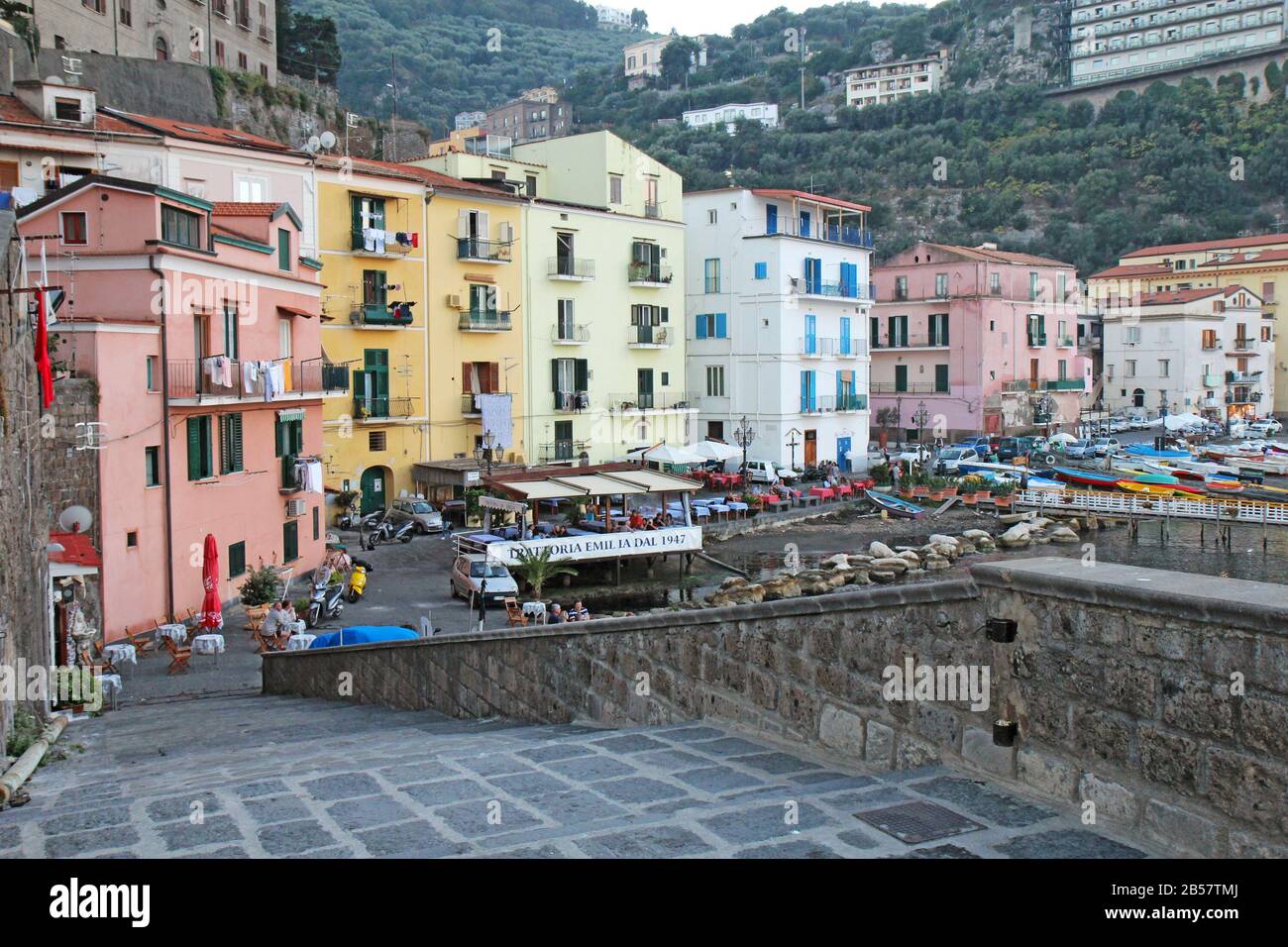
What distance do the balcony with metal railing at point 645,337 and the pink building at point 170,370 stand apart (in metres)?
21.6

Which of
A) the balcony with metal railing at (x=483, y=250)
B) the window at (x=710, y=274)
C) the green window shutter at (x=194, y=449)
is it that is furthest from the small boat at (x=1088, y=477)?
the green window shutter at (x=194, y=449)

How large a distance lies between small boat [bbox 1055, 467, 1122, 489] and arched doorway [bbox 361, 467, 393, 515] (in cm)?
2778

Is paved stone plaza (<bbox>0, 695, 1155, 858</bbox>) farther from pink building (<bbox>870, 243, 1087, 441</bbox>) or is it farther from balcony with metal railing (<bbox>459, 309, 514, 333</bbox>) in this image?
pink building (<bbox>870, 243, 1087, 441</bbox>)

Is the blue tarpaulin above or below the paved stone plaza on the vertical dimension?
below

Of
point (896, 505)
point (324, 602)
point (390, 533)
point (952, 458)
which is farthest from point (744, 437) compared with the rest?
point (324, 602)

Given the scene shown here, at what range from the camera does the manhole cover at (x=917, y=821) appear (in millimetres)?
5633

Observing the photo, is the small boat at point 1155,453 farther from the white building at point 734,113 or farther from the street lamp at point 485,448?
the white building at point 734,113

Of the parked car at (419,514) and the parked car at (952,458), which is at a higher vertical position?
the parked car at (952,458)

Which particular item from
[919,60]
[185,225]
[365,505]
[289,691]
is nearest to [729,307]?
[365,505]

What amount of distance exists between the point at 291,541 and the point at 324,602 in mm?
5041

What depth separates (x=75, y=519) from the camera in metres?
19.5

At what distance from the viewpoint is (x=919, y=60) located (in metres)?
148

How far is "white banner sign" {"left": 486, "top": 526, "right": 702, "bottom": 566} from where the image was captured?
30281 mm

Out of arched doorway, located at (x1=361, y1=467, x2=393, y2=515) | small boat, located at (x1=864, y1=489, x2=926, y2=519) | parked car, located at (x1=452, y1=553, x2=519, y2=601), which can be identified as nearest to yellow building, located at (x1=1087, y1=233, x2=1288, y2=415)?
small boat, located at (x1=864, y1=489, x2=926, y2=519)
